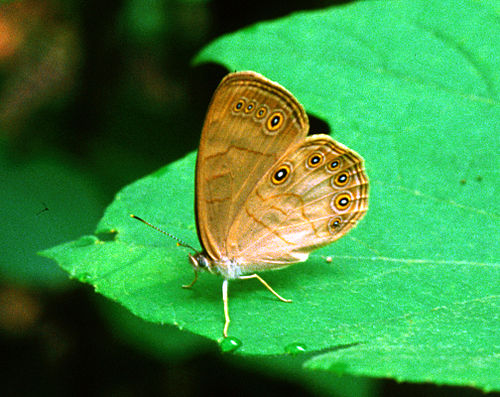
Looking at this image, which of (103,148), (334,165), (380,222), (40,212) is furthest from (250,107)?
(103,148)

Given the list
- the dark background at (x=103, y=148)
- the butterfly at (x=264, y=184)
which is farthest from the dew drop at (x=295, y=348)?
the dark background at (x=103, y=148)

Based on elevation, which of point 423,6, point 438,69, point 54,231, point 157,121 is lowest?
point 54,231

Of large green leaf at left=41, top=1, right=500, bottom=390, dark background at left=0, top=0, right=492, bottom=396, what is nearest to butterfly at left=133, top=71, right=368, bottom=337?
large green leaf at left=41, top=1, right=500, bottom=390

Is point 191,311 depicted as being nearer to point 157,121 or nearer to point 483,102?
point 483,102

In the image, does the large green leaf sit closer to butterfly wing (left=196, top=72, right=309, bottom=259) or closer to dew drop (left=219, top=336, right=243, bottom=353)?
dew drop (left=219, top=336, right=243, bottom=353)

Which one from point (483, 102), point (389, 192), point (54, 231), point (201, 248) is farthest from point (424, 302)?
point (54, 231)

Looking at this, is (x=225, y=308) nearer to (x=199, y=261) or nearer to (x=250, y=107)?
(x=199, y=261)

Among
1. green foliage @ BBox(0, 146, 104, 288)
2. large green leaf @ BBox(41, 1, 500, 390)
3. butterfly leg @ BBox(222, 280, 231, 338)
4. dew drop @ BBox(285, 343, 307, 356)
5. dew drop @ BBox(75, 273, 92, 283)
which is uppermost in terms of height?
large green leaf @ BBox(41, 1, 500, 390)
